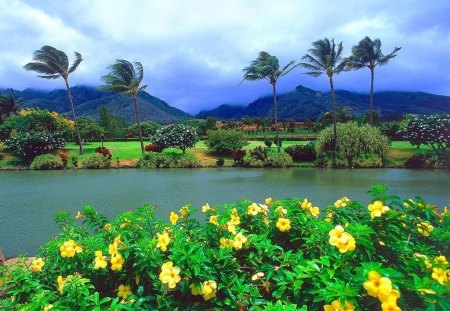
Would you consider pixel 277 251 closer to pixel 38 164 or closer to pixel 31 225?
pixel 31 225

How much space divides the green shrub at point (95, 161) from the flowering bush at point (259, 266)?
25.3 m

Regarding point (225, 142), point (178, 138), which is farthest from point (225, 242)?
point (225, 142)

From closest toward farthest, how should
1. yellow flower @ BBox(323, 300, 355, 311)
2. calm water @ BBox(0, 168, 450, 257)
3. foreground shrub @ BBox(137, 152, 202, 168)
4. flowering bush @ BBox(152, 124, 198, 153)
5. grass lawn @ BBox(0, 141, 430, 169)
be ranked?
yellow flower @ BBox(323, 300, 355, 311) < calm water @ BBox(0, 168, 450, 257) < grass lawn @ BBox(0, 141, 430, 169) < foreground shrub @ BBox(137, 152, 202, 168) < flowering bush @ BBox(152, 124, 198, 153)

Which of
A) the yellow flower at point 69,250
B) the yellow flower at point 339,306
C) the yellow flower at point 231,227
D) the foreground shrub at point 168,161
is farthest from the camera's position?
the foreground shrub at point 168,161

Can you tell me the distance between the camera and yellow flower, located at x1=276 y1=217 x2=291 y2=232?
9.44 ft

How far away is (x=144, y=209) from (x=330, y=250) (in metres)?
→ 1.73

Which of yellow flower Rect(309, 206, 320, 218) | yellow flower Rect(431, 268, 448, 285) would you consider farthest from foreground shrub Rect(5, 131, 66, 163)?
yellow flower Rect(431, 268, 448, 285)

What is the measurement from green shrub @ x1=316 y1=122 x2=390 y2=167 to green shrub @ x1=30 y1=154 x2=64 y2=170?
65.5ft

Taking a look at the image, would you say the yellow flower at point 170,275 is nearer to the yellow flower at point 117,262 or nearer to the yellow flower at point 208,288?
the yellow flower at point 208,288

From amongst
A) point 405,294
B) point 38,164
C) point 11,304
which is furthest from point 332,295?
point 38,164

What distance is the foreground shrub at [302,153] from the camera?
27.5m

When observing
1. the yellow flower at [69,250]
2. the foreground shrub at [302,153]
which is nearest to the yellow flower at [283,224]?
the yellow flower at [69,250]

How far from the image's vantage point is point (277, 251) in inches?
113

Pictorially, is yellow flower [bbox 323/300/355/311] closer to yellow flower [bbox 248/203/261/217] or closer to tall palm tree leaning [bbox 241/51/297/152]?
yellow flower [bbox 248/203/261/217]
